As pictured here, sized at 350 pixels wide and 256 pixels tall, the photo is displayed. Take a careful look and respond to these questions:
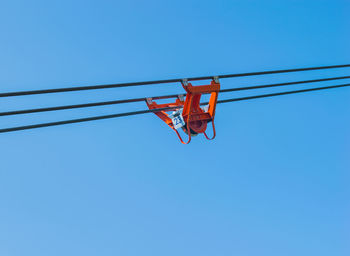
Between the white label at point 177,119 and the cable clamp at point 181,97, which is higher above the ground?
the cable clamp at point 181,97

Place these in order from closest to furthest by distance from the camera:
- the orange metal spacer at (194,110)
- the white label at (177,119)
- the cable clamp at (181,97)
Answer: the orange metal spacer at (194,110)
the white label at (177,119)
the cable clamp at (181,97)

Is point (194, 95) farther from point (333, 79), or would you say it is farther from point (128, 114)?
point (333, 79)

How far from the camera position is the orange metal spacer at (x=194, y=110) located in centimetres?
808

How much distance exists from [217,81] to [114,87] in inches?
92.8

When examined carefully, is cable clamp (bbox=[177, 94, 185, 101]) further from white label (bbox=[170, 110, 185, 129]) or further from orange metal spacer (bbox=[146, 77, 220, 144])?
white label (bbox=[170, 110, 185, 129])

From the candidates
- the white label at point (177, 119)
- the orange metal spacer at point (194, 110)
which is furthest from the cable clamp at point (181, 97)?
the white label at point (177, 119)

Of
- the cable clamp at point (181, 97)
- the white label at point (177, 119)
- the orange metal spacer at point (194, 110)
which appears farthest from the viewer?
the cable clamp at point (181, 97)

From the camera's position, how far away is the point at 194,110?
27.3 ft

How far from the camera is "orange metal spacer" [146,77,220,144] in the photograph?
8.08 metres

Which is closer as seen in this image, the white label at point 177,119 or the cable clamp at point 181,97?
the white label at point 177,119

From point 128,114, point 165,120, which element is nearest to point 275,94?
point 165,120

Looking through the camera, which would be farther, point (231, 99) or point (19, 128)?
point (231, 99)

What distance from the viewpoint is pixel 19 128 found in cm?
639

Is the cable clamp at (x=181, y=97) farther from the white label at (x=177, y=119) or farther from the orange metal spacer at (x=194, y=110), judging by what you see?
the white label at (x=177, y=119)
